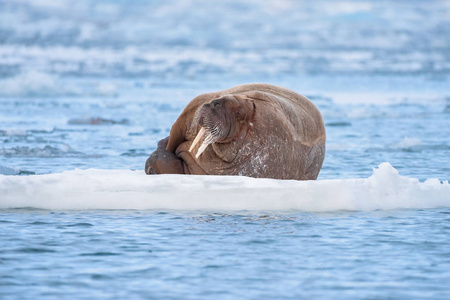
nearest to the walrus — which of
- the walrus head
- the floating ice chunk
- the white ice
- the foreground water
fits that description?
the walrus head

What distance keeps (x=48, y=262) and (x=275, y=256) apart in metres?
1.53

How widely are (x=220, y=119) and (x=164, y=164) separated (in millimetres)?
1146

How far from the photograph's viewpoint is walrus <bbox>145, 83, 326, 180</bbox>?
25.3 ft

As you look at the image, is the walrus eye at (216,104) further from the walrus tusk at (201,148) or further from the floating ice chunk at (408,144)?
the floating ice chunk at (408,144)

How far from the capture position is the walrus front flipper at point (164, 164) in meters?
8.46

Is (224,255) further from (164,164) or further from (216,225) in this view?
(164,164)

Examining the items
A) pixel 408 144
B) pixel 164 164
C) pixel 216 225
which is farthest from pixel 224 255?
pixel 408 144

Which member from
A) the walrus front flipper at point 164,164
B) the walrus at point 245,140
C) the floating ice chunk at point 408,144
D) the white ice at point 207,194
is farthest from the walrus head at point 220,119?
the floating ice chunk at point 408,144

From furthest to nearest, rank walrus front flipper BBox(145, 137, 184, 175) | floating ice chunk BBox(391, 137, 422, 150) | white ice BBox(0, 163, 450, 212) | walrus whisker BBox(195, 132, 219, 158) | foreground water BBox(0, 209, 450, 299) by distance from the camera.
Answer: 1. floating ice chunk BBox(391, 137, 422, 150)
2. walrus front flipper BBox(145, 137, 184, 175)
3. walrus whisker BBox(195, 132, 219, 158)
4. white ice BBox(0, 163, 450, 212)
5. foreground water BBox(0, 209, 450, 299)

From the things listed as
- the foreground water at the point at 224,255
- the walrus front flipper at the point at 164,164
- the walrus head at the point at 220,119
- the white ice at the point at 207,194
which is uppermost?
the walrus head at the point at 220,119

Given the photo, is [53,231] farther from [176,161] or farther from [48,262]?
[176,161]

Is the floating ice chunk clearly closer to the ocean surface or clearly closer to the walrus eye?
the ocean surface

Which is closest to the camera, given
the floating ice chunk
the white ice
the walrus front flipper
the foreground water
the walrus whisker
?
the foreground water

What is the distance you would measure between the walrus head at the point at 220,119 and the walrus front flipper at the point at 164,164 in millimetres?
598
